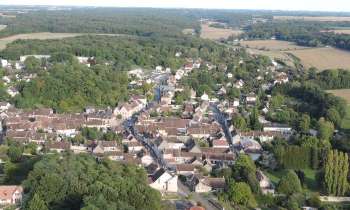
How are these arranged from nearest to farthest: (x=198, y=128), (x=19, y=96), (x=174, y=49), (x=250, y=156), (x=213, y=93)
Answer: (x=250, y=156) → (x=198, y=128) → (x=19, y=96) → (x=213, y=93) → (x=174, y=49)

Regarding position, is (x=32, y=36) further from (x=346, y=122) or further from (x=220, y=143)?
(x=220, y=143)

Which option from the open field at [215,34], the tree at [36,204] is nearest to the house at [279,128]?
the tree at [36,204]

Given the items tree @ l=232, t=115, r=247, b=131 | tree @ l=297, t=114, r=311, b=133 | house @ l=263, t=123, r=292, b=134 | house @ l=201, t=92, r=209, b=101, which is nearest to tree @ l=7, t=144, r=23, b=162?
tree @ l=232, t=115, r=247, b=131

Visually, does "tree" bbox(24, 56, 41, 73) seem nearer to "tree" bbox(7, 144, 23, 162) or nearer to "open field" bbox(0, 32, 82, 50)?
"open field" bbox(0, 32, 82, 50)

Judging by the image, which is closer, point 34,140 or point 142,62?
point 34,140

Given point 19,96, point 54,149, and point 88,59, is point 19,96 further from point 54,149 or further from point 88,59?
point 88,59

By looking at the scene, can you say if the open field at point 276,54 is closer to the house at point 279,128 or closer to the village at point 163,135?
the village at point 163,135

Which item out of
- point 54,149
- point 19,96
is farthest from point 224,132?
point 19,96

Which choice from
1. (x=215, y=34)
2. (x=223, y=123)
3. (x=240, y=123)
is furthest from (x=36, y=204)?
(x=215, y=34)
